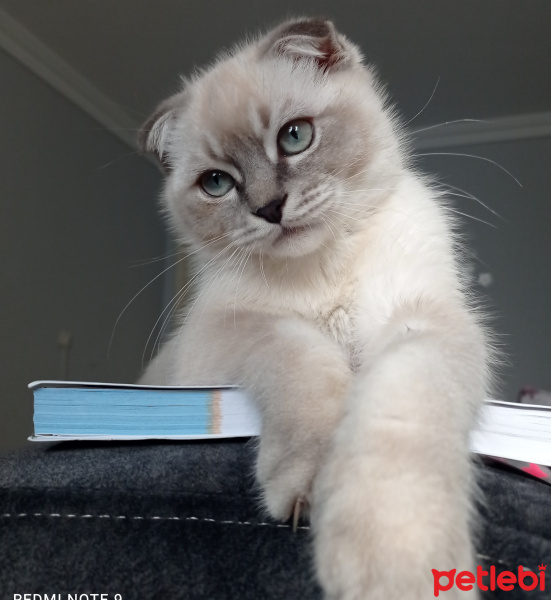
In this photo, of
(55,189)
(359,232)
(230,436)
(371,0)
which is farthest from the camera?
(55,189)

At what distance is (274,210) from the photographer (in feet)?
2.89

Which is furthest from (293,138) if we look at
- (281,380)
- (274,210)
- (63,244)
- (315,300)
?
(63,244)

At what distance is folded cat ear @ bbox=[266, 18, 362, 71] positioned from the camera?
102 cm

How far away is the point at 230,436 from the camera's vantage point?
67 cm

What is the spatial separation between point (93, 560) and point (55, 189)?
2.04 metres

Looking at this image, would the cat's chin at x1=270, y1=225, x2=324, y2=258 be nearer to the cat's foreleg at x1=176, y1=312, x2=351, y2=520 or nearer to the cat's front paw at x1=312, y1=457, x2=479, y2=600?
the cat's foreleg at x1=176, y1=312, x2=351, y2=520

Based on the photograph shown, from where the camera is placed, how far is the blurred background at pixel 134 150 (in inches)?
80.4

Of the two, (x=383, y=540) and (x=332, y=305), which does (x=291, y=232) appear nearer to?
(x=332, y=305)

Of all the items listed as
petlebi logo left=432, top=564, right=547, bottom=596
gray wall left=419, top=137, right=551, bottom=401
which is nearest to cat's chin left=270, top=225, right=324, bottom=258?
petlebi logo left=432, top=564, right=547, bottom=596

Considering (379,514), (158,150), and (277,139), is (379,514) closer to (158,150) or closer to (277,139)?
(277,139)

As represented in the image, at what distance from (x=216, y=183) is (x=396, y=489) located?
2.42 feet

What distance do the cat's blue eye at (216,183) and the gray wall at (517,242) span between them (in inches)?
75.9

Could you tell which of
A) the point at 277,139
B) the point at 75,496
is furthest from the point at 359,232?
the point at 75,496

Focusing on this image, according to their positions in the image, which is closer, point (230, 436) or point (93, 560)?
point (93, 560)
